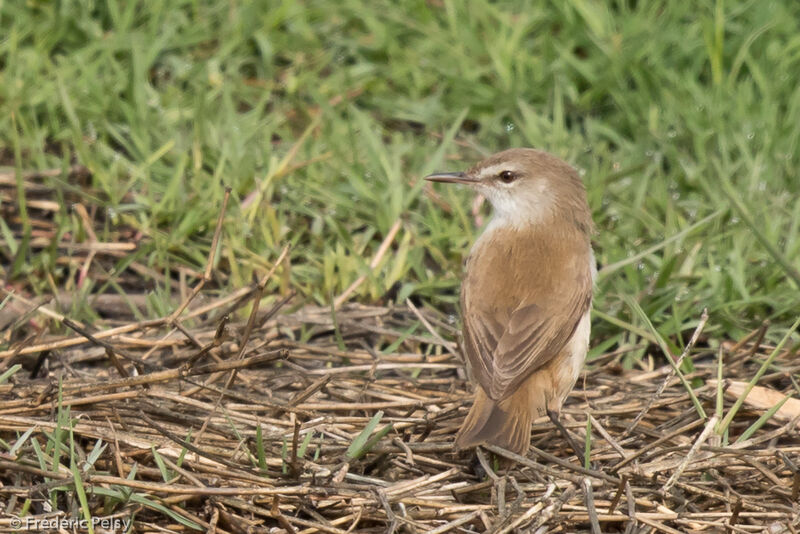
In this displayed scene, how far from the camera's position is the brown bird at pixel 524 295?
463 cm

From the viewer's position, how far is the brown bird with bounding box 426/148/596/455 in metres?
4.63

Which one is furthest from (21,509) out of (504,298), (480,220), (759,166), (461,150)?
(759,166)

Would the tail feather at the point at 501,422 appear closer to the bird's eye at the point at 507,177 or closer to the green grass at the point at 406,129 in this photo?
the green grass at the point at 406,129

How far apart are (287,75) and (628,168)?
236 centimetres

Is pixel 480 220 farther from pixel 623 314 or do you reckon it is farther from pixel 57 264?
pixel 57 264

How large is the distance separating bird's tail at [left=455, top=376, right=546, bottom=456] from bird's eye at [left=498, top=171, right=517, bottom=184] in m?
1.31

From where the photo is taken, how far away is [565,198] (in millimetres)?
5637

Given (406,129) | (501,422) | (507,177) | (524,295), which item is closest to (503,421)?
(501,422)

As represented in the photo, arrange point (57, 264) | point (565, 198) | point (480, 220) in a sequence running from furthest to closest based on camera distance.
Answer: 1. point (480, 220)
2. point (57, 264)
3. point (565, 198)

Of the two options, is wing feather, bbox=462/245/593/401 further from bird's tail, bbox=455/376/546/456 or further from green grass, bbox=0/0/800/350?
green grass, bbox=0/0/800/350

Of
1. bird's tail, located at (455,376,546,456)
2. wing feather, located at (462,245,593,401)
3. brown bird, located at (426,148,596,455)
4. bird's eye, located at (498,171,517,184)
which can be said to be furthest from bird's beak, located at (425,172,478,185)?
bird's tail, located at (455,376,546,456)

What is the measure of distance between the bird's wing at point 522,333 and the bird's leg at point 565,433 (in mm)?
205

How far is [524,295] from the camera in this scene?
5.03 metres

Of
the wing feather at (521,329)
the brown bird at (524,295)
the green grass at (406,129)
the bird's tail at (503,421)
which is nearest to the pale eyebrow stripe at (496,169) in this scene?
the brown bird at (524,295)
